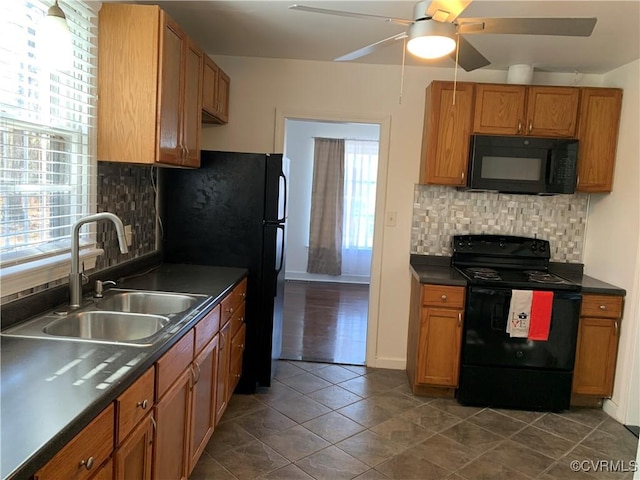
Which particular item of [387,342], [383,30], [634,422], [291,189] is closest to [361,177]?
[291,189]

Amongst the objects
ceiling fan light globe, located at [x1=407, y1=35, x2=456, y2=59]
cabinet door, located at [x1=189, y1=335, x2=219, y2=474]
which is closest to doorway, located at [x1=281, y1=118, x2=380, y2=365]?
cabinet door, located at [x1=189, y1=335, x2=219, y2=474]

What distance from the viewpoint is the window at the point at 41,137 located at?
1808 millimetres

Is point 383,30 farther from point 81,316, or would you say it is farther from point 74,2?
point 81,316

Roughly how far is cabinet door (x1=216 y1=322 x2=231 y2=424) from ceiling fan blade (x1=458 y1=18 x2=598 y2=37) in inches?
72.0

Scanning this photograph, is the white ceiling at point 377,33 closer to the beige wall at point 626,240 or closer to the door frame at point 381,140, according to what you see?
the beige wall at point 626,240

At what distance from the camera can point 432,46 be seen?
1.89m

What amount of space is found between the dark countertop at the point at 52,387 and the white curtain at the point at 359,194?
5423mm

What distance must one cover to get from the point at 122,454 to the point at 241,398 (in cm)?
188

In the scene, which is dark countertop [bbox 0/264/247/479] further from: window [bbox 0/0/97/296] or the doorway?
the doorway

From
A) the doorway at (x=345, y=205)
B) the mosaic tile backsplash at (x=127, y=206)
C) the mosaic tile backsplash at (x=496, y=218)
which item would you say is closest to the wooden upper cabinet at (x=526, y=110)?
the mosaic tile backsplash at (x=496, y=218)

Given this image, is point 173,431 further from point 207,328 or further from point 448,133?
point 448,133

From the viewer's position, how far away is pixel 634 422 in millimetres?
3150

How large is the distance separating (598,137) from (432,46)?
218 cm

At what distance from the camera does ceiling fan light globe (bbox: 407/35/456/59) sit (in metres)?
1.85
